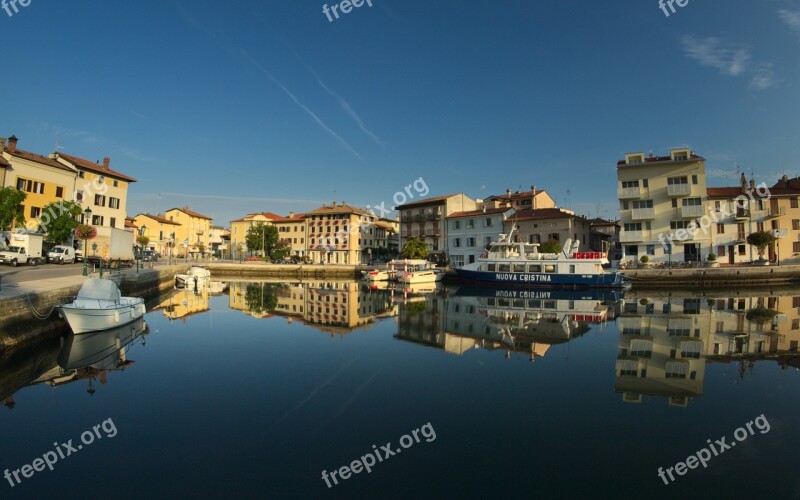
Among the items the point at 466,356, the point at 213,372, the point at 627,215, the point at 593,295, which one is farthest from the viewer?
the point at 627,215

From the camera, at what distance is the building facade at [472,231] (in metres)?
54.3

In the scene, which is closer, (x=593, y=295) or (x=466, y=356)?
(x=466, y=356)

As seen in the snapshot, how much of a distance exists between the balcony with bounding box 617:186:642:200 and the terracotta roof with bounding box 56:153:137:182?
58.0 meters

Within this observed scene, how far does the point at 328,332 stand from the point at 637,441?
12958 millimetres

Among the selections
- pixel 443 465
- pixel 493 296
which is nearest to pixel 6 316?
pixel 443 465

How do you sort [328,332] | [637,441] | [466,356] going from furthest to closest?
[328,332] → [466,356] → [637,441]

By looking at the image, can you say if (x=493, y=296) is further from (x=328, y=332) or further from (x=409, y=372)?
(x=409, y=372)

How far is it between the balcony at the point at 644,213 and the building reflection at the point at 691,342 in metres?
20.7

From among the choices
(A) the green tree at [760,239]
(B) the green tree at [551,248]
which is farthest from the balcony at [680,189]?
(B) the green tree at [551,248]

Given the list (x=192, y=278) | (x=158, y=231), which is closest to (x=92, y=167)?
(x=192, y=278)

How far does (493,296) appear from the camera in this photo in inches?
1313

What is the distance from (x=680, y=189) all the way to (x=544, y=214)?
14.2 meters

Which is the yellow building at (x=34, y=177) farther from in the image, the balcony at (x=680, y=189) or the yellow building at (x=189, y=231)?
the balcony at (x=680, y=189)

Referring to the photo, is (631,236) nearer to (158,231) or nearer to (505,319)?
(505,319)
